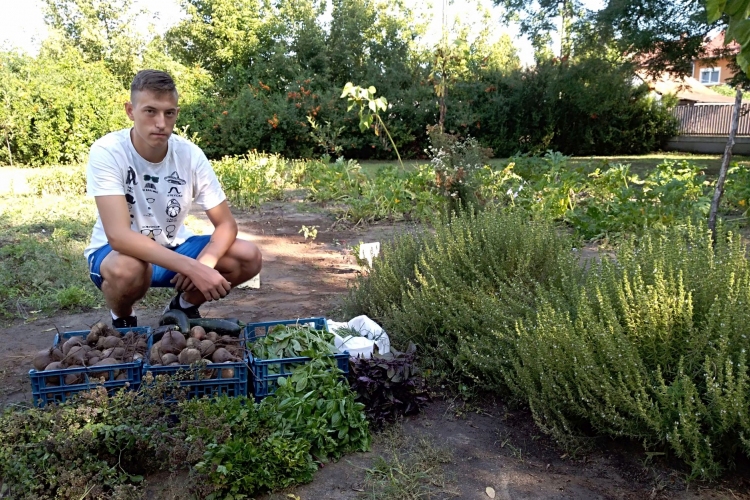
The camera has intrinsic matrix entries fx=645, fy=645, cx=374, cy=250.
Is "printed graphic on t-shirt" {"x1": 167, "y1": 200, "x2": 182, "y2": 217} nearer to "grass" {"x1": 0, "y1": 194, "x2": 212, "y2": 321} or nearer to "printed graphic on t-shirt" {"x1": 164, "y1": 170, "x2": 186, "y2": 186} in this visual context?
"printed graphic on t-shirt" {"x1": 164, "y1": 170, "x2": 186, "y2": 186}

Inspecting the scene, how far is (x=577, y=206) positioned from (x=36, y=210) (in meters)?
6.49

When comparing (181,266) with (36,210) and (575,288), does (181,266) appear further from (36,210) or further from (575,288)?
(36,210)

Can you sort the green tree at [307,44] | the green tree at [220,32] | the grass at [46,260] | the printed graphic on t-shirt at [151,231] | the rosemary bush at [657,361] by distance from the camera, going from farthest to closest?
the green tree at [220,32]
the green tree at [307,44]
the grass at [46,260]
the printed graphic on t-shirt at [151,231]
the rosemary bush at [657,361]

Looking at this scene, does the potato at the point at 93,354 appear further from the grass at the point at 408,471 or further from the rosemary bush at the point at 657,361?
the rosemary bush at the point at 657,361

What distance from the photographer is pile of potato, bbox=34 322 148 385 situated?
2.52 metres

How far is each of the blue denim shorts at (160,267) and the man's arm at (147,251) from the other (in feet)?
0.85

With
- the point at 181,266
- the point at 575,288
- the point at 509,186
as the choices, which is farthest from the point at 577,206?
the point at 181,266

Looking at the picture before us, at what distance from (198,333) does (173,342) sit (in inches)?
5.3

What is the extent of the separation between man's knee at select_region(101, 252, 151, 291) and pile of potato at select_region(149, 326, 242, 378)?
1.66 ft

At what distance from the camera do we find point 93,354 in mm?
2584

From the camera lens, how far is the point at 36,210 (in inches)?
313

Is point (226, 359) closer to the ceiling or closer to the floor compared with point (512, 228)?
closer to the floor

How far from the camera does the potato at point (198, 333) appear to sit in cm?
274

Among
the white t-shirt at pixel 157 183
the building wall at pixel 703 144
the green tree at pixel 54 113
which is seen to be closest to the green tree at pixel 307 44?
the green tree at pixel 54 113
